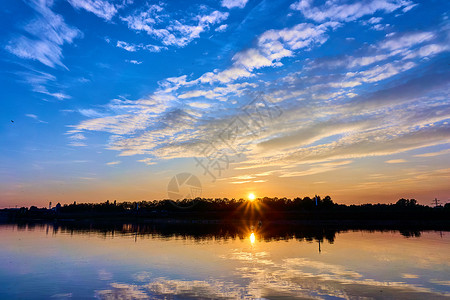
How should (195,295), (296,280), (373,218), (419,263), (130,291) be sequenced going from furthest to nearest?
(373,218)
(419,263)
(296,280)
(130,291)
(195,295)

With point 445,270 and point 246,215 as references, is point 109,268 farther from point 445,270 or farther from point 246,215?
point 246,215

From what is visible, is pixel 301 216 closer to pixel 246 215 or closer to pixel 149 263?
pixel 246 215

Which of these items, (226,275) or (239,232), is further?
(239,232)

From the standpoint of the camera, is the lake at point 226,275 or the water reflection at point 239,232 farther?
the water reflection at point 239,232

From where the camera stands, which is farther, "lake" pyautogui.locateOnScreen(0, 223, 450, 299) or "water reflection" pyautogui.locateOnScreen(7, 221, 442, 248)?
"water reflection" pyautogui.locateOnScreen(7, 221, 442, 248)

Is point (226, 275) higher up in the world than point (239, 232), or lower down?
higher up

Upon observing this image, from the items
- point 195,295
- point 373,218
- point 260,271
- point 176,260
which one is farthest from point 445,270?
point 373,218

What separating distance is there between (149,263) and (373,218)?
137 metres

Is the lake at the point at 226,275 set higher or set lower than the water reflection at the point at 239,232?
higher

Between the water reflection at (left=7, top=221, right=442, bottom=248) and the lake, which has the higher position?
the lake

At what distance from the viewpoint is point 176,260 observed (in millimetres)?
36406

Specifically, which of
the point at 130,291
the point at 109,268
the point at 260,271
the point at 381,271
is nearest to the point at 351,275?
the point at 381,271

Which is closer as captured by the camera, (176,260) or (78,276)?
(78,276)

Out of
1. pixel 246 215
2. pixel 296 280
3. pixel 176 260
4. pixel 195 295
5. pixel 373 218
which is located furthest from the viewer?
pixel 246 215
